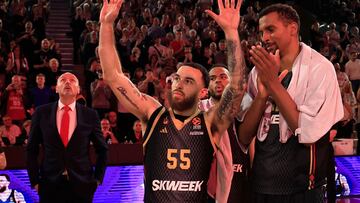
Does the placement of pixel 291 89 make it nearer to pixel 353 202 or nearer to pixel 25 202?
pixel 25 202

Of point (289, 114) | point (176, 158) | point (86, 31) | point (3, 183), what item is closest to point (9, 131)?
point (3, 183)

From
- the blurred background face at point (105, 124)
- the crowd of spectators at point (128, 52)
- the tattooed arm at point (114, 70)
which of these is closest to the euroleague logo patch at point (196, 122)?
the tattooed arm at point (114, 70)

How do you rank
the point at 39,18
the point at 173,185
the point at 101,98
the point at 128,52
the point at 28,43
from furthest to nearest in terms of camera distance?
the point at 39,18
the point at 128,52
the point at 28,43
the point at 101,98
the point at 173,185

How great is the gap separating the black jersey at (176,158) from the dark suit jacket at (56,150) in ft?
8.50

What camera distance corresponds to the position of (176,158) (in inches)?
186

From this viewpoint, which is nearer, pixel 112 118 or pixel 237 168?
pixel 237 168

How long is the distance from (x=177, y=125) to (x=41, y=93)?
7.77 metres

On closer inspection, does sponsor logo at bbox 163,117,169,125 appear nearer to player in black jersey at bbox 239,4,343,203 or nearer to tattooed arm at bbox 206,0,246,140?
tattooed arm at bbox 206,0,246,140

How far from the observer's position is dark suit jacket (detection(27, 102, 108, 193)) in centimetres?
714

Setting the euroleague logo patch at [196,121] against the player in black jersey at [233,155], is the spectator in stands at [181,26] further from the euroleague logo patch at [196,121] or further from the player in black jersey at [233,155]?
the euroleague logo patch at [196,121]

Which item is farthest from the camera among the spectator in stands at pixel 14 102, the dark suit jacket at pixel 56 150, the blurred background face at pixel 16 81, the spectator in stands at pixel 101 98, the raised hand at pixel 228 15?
the spectator in stands at pixel 101 98

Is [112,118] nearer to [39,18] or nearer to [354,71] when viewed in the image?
[39,18]

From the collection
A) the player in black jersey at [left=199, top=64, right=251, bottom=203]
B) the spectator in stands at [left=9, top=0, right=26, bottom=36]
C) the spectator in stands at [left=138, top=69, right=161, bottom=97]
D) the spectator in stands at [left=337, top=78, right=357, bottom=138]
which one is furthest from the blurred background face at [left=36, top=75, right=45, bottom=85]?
the player in black jersey at [left=199, top=64, right=251, bottom=203]

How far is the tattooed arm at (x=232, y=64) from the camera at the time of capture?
4.41 metres
